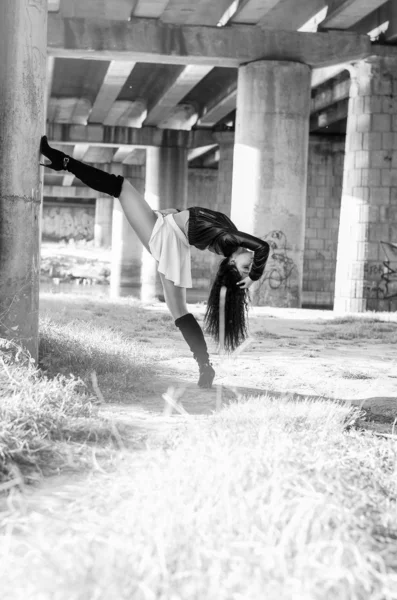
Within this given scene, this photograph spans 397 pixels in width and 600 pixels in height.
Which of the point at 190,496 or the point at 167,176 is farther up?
the point at 167,176

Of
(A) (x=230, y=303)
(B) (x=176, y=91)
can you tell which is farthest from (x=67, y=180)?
(A) (x=230, y=303)

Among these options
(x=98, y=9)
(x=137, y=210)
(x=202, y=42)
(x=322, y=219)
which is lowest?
(x=137, y=210)

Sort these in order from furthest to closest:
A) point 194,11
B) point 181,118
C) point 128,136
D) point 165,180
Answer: point 165,180 < point 128,136 < point 181,118 < point 194,11

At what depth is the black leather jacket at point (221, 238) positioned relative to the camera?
240 inches

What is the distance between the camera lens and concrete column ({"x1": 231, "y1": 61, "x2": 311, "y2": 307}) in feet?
61.3

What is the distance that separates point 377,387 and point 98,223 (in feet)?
172

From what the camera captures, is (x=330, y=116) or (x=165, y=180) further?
(x=165, y=180)

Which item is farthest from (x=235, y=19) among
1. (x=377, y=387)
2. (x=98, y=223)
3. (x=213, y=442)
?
(x=98, y=223)

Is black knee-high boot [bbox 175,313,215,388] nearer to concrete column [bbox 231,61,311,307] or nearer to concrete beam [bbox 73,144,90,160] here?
concrete column [bbox 231,61,311,307]

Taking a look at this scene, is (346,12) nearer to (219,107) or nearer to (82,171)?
(219,107)

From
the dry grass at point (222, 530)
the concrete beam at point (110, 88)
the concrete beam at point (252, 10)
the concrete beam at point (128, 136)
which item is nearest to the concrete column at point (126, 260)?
the concrete beam at point (128, 136)

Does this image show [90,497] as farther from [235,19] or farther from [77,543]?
[235,19]

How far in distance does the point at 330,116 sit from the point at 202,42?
1173 cm

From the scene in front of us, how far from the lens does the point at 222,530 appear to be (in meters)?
2.77
